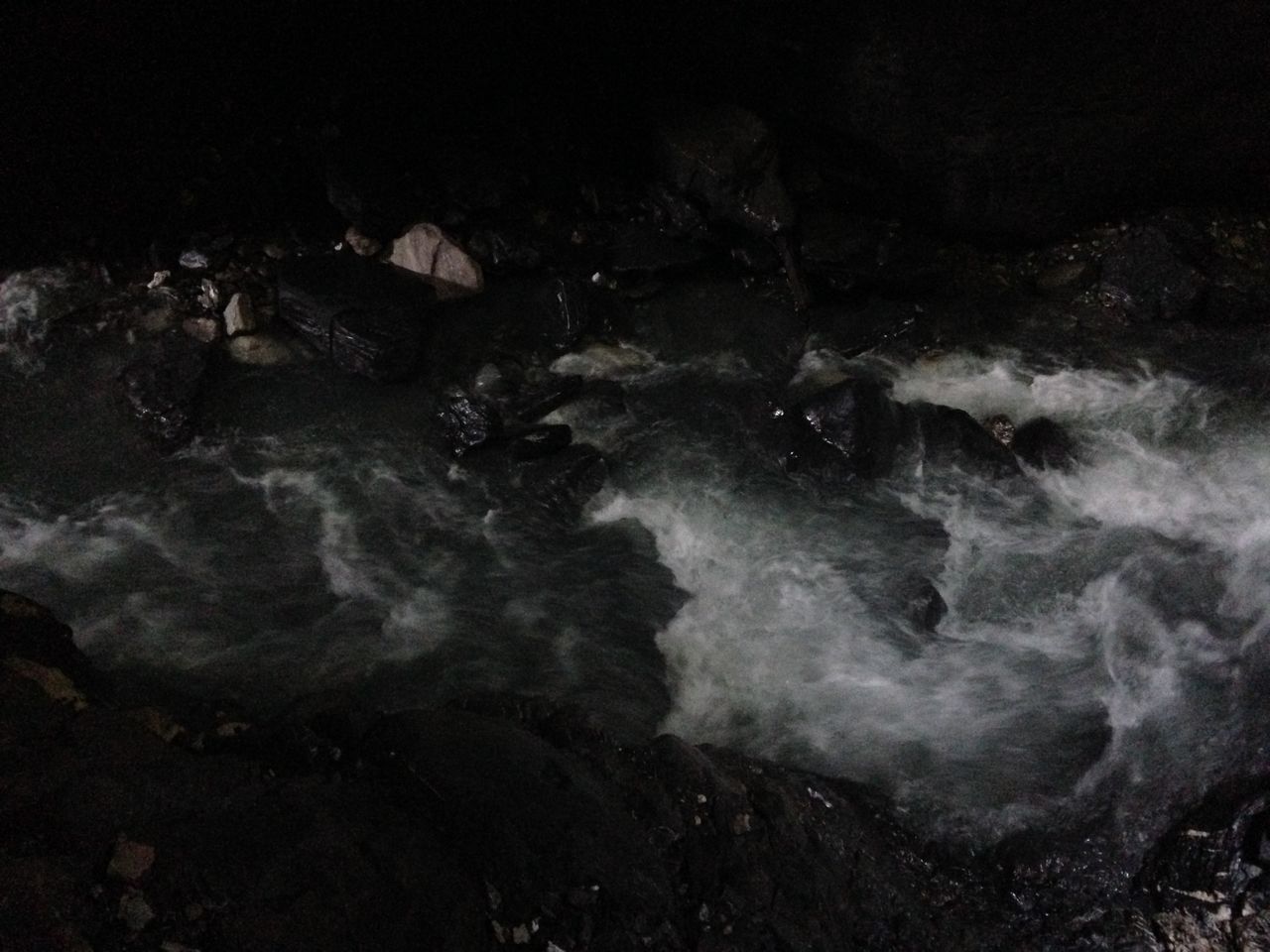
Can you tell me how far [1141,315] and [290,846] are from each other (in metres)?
6.85

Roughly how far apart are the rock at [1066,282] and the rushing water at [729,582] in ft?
3.90

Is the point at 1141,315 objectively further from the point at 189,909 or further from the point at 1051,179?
the point at 189,909

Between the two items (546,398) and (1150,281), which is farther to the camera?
(1150,281)

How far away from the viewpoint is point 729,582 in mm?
5586

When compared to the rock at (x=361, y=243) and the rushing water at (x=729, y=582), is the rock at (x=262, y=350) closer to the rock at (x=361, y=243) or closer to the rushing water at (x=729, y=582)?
the rushing water at (x=729, y=582)

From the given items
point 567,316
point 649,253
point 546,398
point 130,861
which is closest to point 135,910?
point 130,861

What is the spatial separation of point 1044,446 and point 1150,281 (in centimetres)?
205

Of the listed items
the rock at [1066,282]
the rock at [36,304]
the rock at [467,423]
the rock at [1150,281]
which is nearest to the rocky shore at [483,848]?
the rock at [467,423]

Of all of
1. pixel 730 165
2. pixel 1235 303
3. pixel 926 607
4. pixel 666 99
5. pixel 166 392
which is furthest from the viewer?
pixel 666 99

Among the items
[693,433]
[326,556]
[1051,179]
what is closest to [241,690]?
[326,556]

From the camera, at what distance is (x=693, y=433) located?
6422 millimetres

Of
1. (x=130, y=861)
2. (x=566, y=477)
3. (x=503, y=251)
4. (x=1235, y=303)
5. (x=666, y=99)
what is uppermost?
(x=666, y=99)

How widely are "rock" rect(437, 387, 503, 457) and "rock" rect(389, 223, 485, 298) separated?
46.0 inches

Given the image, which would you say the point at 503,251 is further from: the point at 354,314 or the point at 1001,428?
the point at 1001,428
